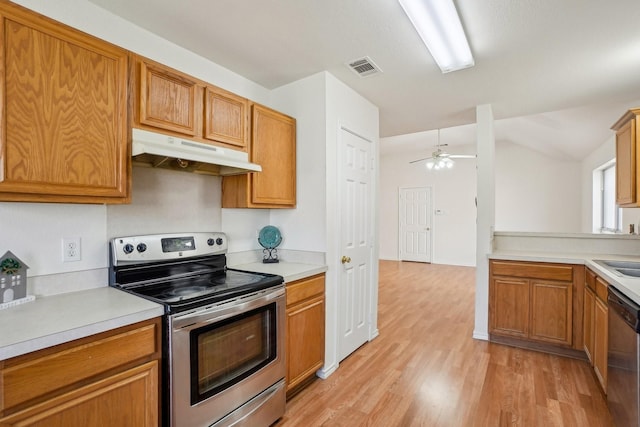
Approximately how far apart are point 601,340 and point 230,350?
102 inches

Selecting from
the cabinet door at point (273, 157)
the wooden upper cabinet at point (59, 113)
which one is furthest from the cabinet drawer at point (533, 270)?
the wooden upper cabinet at point (59, 113)

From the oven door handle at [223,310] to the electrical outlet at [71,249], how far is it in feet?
A: 2.40

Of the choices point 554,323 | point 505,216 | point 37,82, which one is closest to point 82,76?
point 37,82

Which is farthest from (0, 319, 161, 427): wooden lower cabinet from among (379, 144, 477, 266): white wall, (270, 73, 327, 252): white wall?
(379, 144, 477, 266): white wall

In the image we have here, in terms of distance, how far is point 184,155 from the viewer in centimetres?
170

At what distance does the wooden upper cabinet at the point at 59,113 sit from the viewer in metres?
1.25

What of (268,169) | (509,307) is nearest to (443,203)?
(509,307)

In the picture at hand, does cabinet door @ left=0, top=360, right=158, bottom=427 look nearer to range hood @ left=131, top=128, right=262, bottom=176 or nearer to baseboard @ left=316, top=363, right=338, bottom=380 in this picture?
range hood @ left=131, top=128, right=262, bottom=176

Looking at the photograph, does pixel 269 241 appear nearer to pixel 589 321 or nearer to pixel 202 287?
pixel 202 287

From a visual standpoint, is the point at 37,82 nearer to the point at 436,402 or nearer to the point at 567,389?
the point at 436,402

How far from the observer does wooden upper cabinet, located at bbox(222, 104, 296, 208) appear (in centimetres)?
226

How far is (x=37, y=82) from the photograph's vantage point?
1313 mm

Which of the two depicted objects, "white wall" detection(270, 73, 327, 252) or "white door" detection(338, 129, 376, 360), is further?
"white door" detection(338, 129, 376, 360)

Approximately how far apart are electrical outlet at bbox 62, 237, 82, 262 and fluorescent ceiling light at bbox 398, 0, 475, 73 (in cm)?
214
